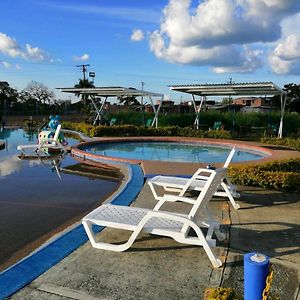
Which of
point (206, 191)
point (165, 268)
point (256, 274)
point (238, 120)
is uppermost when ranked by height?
point (238, 120)

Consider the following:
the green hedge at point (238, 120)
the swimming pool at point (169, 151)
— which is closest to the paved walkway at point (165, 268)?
the swimming pool at point (169, 151)

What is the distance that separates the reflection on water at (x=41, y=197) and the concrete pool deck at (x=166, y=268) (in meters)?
1.03

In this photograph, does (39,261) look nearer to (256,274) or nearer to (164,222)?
(164,222)

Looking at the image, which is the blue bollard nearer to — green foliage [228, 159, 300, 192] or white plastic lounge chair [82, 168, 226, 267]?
white plastic lounge chair [82, 168, 226, 267]

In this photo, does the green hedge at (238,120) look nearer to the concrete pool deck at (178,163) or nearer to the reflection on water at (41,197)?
the concrete pool deck at (178,163)

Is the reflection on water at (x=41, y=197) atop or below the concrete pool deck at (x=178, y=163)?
below

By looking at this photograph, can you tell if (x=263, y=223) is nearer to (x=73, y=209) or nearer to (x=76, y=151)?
(x=73, y=209)

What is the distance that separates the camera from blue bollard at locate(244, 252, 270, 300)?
214 centimetres

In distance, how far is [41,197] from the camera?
21.5ft

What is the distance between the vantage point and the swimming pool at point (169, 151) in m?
12.6

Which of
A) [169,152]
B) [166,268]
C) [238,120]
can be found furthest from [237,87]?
[166,268]

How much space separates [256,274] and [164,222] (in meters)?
1.69

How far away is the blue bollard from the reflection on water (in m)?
2.76

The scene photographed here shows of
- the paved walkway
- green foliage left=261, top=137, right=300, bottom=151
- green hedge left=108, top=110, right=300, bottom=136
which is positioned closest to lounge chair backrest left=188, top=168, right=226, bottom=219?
the paved walkway
